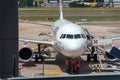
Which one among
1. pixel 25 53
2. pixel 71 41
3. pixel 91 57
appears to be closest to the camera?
pixel 71 41

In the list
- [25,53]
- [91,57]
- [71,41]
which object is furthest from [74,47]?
[91,57]

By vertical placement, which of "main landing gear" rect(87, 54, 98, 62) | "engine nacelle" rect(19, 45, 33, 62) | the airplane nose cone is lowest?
"main landing gear" rect(87, 54, 98, 62)

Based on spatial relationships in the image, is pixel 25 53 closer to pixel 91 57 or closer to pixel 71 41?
pixel 71 41

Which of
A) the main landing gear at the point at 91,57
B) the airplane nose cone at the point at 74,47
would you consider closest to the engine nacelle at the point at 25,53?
the airplane nose cone at the point at 74,47

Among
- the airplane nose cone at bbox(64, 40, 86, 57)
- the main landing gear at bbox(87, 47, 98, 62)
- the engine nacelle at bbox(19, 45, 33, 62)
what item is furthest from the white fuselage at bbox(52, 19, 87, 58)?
the main landing gear at bbox(87, 47, 98, 62)

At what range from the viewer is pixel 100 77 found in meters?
9.56

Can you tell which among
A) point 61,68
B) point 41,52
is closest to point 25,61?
point 61,68

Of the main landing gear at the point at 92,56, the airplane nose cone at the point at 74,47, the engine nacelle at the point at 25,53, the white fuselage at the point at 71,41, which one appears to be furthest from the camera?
the main landing gear at the point at 92,56

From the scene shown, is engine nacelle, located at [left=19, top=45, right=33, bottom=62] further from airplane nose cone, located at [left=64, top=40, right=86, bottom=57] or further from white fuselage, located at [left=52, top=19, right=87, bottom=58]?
airplane nose cone, located at [left=64, top=40, right=86, bottom=57]

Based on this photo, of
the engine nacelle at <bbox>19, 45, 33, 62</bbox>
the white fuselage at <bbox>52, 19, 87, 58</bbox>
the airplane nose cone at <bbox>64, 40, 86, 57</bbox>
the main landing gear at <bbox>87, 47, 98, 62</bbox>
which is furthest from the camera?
the main landing gear at <bbox>87, 47, 98, 62</bbox>

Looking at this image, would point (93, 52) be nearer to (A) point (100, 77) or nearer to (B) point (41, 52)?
(B) point (41, 52)

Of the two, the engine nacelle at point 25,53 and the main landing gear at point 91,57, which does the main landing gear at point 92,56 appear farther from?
the engine nacelle at point 25,53

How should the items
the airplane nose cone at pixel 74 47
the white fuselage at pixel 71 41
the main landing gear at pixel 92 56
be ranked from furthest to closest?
the main landing gear at pixel 92 56
the white fuselage at pixel 71 41
the airplane nose cone at pixel 74 47
